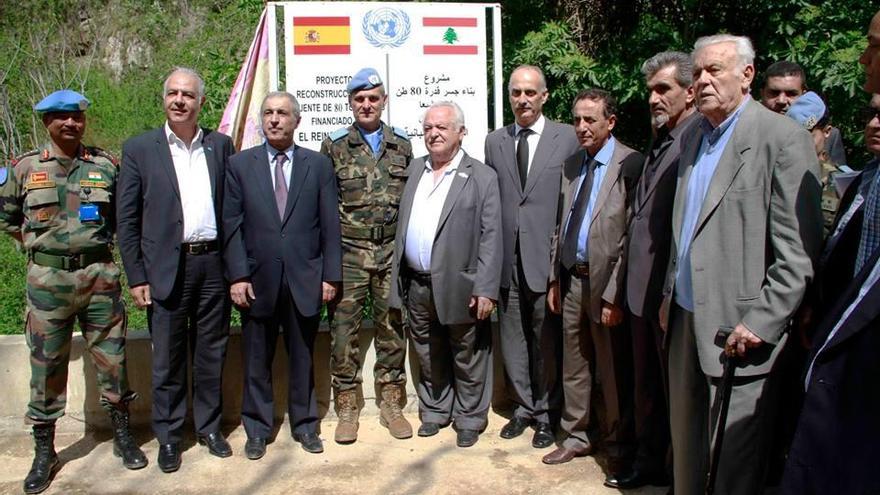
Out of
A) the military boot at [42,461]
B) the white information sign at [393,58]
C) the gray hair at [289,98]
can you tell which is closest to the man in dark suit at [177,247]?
the gray hair at [289,98]

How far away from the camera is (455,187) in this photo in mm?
4484

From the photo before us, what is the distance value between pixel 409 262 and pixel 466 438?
1.09m

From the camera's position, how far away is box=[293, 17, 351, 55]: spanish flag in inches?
217

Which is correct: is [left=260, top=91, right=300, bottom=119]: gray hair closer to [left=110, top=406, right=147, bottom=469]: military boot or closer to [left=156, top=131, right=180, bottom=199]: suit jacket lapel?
[left=156, top=131, right=180, bottom=199]: suit jacket lapel

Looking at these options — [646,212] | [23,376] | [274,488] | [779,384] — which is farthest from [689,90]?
[23,376]

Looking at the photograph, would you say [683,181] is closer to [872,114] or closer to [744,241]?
[744,241]

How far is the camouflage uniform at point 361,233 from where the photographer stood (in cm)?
467

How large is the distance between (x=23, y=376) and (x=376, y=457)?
2247 mm

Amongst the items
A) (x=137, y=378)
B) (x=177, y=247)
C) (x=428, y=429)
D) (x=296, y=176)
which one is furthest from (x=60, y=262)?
(x=428, y=429)

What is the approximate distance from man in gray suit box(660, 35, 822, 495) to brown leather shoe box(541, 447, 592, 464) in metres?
1.26

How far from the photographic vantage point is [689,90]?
12.5ft

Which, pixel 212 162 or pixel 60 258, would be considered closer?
pixel 60 258

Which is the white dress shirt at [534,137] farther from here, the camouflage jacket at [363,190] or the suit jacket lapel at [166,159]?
the suit jacket lapel at [166,159]

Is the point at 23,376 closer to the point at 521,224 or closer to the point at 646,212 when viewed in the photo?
the point at 521,224
